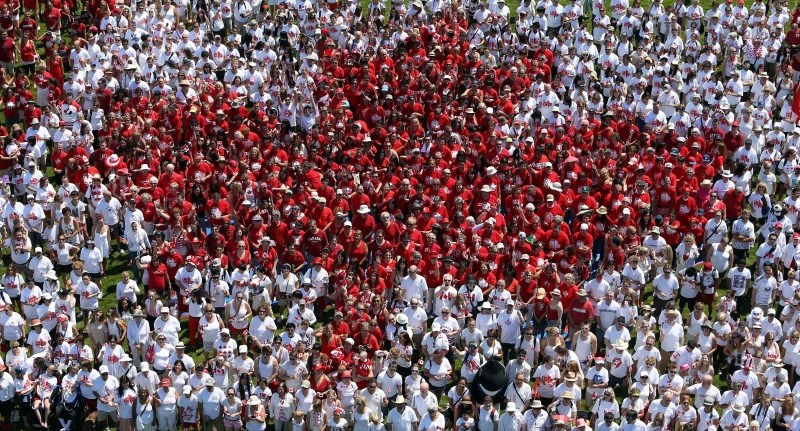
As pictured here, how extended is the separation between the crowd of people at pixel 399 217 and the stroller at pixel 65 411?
2.4 inches

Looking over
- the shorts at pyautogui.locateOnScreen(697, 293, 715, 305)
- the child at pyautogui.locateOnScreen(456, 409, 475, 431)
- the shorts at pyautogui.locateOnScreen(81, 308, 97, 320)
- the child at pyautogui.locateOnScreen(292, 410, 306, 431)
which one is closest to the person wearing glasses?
the shorts at pyautogui.locateOnScreen(81, 308, 97, 320)

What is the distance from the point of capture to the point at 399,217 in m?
34.9

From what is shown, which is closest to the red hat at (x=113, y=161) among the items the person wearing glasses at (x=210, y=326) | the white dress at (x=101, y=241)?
the white dress at (x=101, y=241)

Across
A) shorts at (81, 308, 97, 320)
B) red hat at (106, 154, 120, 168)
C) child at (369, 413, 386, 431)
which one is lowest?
child at (369, 413, 386, 431)

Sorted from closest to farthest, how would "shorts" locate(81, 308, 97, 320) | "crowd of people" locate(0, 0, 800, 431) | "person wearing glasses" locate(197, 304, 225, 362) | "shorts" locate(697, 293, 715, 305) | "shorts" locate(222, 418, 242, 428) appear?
"shorts" locate(222, 418, 242, 428) < "crowd of people" locate(0, 0, 800, 431) < "person wearing glasses" locate(197, 304, 225, 362) < "shorts" locate(697, 293, 715, 305) < "shorts" locate(81, 308, 97, 320)

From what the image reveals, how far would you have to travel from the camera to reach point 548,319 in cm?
3212

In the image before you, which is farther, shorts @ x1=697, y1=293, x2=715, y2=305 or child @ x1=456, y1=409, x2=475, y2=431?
shorts @ x1=697, y1=293, x2=715, y2=305

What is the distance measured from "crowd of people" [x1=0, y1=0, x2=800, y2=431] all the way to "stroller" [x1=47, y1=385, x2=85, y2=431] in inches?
2.4

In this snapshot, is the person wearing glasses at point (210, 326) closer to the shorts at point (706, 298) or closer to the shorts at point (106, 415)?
the shorts at point (106, 415)

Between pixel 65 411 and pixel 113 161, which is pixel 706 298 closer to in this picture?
pixel 65 411

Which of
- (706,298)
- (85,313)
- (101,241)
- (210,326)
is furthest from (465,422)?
(101,241)

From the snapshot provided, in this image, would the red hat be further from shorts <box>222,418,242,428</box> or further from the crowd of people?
shorts <box>222,418,242,428</box>

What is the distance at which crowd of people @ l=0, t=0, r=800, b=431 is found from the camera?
3028 centimetres

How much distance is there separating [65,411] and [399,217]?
8.33 m
